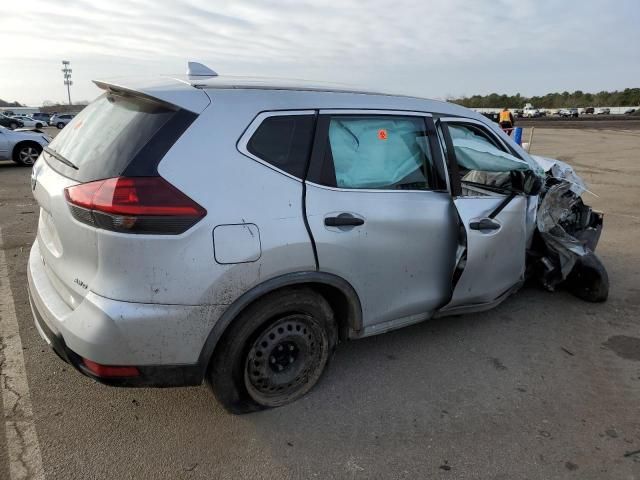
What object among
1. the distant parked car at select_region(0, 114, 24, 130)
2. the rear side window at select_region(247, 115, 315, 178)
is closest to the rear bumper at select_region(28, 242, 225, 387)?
the rear side window at select_region(247, 115, 315, 178)

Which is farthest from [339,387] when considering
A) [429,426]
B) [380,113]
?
[380,113]

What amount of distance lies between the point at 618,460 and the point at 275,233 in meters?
2.11

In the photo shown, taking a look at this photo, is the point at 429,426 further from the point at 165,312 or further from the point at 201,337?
the point at 165,312

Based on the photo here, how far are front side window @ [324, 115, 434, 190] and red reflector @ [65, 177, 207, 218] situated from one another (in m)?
0.86

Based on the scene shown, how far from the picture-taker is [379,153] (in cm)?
304

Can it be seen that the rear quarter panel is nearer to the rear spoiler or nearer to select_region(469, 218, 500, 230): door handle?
the rear spoiler

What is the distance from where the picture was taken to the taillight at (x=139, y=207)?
2174mm

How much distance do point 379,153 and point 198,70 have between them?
122 centimetres

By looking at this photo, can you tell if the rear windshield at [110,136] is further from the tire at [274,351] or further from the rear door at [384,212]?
the tire at [274,351]

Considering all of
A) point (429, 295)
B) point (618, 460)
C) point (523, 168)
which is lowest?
point (618, 460)

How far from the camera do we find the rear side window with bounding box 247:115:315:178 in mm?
2520

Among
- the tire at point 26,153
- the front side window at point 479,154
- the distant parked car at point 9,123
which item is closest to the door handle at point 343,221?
the front side window at point 479,154

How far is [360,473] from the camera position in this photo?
2.39 m

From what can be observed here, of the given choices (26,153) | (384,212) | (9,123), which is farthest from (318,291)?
(9,123)
